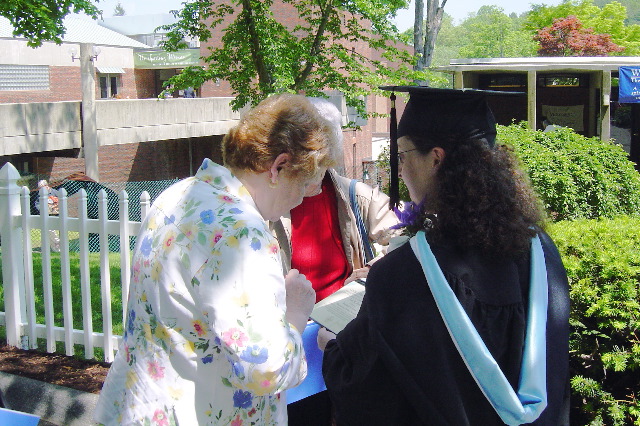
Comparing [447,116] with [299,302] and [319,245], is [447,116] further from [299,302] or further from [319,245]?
[319,245]

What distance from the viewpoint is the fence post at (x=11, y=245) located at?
4844mm

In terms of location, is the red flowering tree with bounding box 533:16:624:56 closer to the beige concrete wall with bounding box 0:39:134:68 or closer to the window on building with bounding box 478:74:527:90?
the window on building with bounding box 478:74:527:90

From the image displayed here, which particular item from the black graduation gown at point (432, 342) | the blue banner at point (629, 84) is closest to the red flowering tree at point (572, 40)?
the blue banner at point (629, 84)

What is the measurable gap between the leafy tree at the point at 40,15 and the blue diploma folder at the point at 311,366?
703cm

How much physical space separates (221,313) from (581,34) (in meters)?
36.3

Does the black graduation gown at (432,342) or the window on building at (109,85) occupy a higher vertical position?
the window on building at (109,85)

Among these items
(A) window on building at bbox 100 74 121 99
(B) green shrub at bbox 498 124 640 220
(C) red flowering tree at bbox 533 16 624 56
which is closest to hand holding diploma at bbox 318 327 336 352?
(B) green shrub at bbox 498 124 640 220

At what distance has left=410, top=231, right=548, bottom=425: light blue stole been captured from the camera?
1508 millimetres

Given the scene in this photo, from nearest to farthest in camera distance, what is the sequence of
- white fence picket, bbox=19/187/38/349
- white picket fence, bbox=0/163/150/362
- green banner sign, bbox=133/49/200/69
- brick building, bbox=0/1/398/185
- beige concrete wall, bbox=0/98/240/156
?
white picket fence, bbox=0/163/150/362
white fence picket, bbox=19/187/38/349
beige concrete wall, bbox=0/98/240/156
brick building, bbox=0/1/398/185
green banner sign, bbox=133/49/200/69

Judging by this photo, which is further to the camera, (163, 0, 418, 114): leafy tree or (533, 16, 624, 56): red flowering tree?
(533, 16, 624, 56): red flowering tree

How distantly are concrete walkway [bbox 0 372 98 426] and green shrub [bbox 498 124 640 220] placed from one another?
12.5ft

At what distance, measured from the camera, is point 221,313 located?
1.58m

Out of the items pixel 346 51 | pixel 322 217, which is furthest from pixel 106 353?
pixel 346 51

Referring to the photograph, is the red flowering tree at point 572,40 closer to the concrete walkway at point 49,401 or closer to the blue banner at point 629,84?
the blue banner at point 629,84
